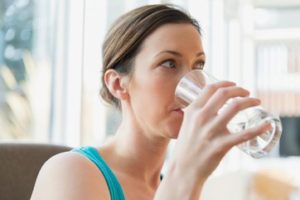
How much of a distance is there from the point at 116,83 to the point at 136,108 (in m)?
0.08

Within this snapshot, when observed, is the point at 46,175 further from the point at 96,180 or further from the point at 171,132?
the point at 171,132

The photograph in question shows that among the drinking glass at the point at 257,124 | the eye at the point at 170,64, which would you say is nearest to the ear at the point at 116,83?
the eye at the point at 170,64

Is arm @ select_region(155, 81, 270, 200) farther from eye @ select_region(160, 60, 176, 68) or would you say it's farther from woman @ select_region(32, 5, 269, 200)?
eye @ select_region(160, 60, 176, 68)

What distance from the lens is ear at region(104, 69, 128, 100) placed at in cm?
101

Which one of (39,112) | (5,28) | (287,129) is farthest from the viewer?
(287,129)

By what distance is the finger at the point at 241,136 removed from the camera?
52cm

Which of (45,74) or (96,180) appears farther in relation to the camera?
(45,74)

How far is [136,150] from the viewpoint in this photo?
1061 millimetres

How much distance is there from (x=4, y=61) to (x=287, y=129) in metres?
1.48

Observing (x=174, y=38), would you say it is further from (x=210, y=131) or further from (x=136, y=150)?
(x=210, y=131)

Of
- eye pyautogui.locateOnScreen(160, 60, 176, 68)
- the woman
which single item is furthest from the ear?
eye pyautogui.locateOnScreen(160, 60, 176, 68)

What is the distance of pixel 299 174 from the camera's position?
7.80 ft

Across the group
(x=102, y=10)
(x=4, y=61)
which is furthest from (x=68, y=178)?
(x=102, y=10)

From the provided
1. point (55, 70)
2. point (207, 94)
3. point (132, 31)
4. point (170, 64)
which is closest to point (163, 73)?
point (170, 64)
